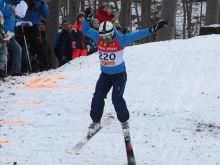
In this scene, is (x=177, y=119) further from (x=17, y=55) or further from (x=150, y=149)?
(x=17, y=55)

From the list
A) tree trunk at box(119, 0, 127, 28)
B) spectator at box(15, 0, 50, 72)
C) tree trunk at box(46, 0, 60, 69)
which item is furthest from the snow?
tree trunk at box(119, 0, 127, 28)

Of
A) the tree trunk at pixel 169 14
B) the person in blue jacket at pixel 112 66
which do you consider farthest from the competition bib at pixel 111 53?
the tree trunk at pixel 169 14

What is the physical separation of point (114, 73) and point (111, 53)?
0.29 meters

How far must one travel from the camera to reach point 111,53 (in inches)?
239

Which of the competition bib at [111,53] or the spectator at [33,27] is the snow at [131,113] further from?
the competition bib at [111,53]

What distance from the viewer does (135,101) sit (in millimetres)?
8461

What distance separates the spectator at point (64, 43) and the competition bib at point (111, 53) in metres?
5.94

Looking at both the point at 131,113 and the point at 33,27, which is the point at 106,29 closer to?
the point at 131,113

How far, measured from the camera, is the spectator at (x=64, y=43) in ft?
39.6

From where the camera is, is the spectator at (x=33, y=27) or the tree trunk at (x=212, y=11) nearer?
the spectator at (x=33, y=27)

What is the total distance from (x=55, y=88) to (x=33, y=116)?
1796mm

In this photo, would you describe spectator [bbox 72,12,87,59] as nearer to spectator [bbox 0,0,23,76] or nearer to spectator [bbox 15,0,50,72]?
spectator [bbox 15,0,50,72]

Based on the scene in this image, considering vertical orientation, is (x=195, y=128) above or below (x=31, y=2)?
below

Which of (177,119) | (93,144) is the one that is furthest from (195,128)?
(93,144)
